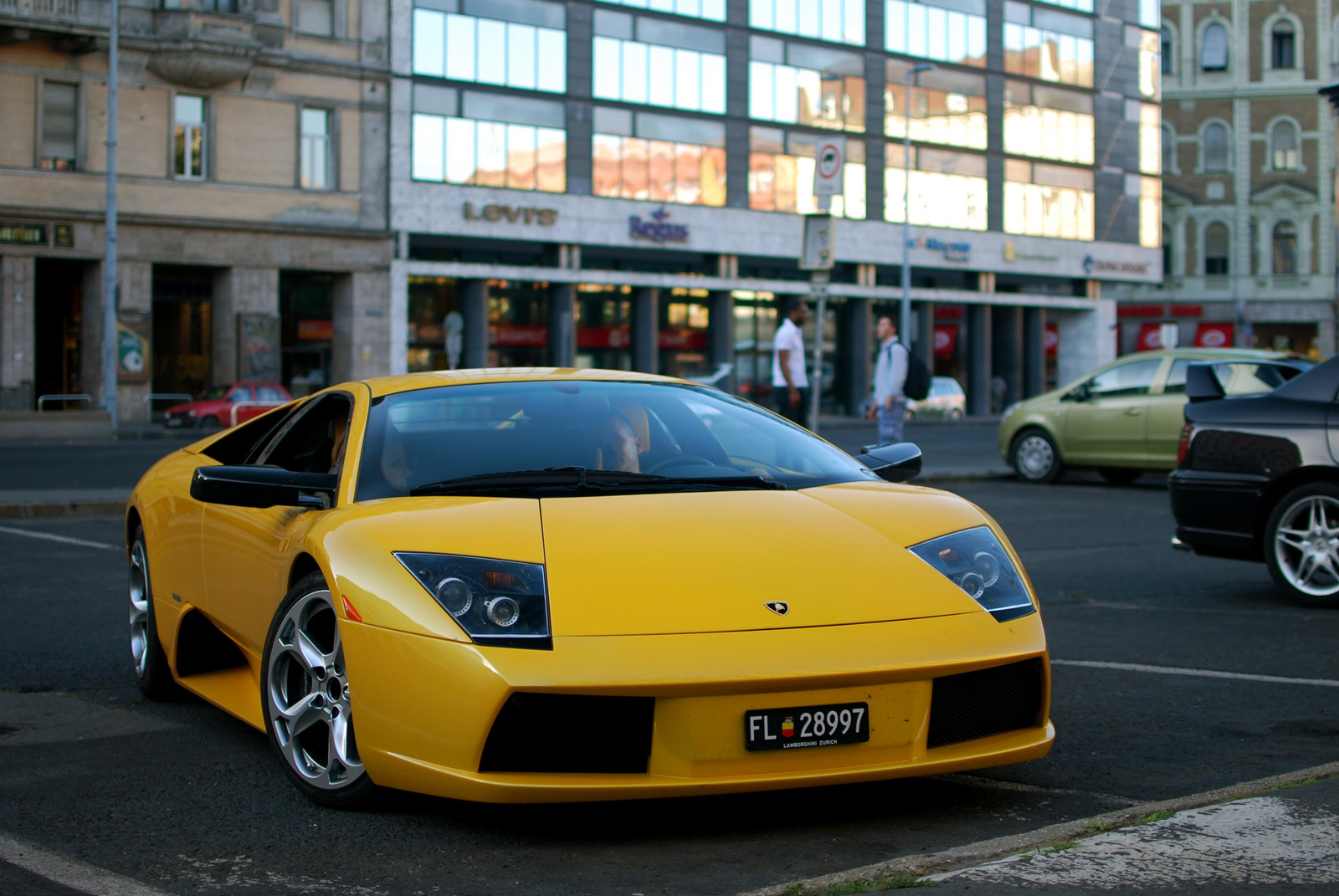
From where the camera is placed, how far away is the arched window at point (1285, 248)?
66000mm

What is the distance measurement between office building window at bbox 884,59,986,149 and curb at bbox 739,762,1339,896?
48.8 metres

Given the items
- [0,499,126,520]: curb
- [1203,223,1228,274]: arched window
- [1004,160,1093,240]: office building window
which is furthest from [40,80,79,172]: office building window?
[1203,223,1228,274]: arched window

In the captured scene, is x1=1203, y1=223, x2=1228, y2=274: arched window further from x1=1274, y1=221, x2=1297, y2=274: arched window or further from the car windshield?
the car windshield

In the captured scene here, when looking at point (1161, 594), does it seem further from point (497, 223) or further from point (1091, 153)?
point (1091, 153)

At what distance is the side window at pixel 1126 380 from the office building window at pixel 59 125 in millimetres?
27858

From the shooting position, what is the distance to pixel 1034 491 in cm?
1659

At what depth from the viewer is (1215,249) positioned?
67188 mm

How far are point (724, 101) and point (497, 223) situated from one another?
30.8ft

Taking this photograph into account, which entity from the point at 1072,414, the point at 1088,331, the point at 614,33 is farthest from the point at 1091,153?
the point at 1072,414

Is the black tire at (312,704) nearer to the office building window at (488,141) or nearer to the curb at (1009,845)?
the curb at (1009,845)

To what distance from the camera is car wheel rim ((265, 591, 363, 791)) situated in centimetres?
364

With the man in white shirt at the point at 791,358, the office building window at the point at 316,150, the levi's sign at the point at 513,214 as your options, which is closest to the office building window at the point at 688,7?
the levi's sign at the point at 513,214

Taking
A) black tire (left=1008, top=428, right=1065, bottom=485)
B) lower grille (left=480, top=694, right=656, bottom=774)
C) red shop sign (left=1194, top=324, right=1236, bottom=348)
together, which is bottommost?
lower grille (left=480, top=694, right=656, bottom=774)

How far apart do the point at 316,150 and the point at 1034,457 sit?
89.2 feet
